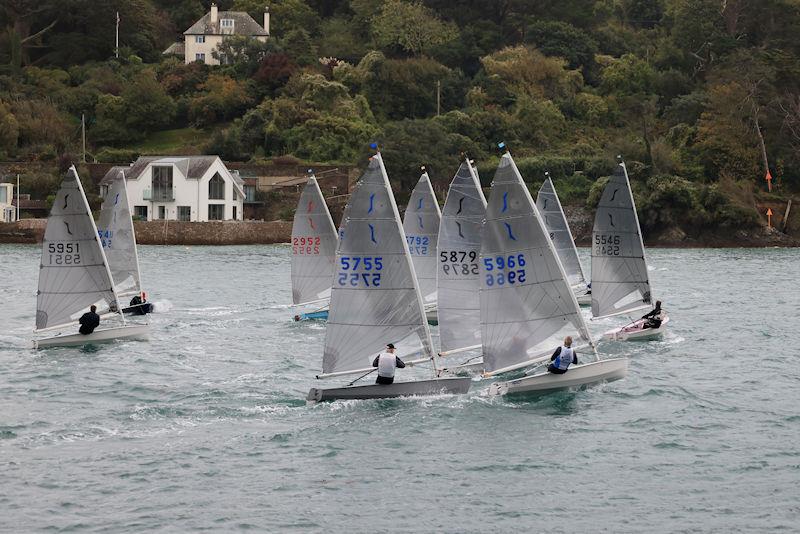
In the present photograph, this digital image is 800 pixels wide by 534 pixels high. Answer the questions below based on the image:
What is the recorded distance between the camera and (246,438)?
2652 centimetres

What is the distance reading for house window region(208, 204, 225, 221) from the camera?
315ft

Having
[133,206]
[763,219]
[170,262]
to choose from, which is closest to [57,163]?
[133,206]

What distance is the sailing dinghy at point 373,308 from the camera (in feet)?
94.4

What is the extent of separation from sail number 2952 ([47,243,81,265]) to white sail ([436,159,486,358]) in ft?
36.0

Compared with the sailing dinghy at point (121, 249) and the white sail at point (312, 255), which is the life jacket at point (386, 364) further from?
the sailing dinghy at point (121, 249)

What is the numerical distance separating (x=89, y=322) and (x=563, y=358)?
48.7 feet

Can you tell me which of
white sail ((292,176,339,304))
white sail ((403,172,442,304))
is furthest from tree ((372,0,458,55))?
white sail ((403,172,442,304))

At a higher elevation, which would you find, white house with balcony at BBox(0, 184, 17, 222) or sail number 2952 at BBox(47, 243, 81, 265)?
white house with balcony at BBox(0, 184, 17, 222)

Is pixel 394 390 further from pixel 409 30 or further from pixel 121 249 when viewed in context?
pixel 409 30

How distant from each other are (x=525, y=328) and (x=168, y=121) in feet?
290

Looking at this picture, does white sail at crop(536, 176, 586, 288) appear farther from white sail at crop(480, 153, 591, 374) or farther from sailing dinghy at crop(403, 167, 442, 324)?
white sail at crop(480, 153, 591, 374)

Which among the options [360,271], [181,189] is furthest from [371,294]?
[181,189]

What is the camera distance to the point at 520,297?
29.6 m

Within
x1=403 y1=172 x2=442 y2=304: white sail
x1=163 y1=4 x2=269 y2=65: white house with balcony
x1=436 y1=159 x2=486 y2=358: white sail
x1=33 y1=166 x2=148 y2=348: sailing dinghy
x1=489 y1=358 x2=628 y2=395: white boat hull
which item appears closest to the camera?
x1=489 y1=358 x2=628 y2=395: white boat hull
